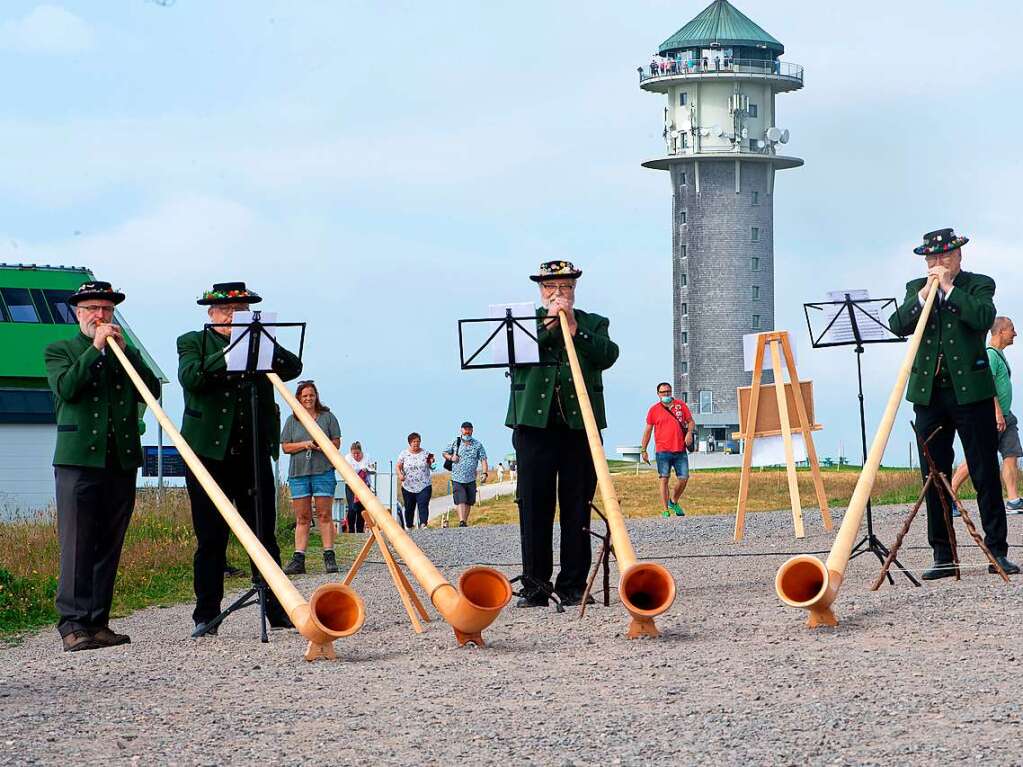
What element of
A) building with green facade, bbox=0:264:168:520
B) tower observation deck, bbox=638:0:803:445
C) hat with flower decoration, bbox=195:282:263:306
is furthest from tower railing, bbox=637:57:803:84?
hat with flower decoration, bbox=195:282:263:306

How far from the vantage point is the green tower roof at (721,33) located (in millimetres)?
74812

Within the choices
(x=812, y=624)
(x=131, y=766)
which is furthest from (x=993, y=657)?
(x=131, y=766)

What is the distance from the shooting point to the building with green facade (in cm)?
5288

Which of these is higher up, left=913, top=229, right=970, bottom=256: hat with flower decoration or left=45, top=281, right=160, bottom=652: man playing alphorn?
left=913, top=229, right=970, bottom=256: hat with flower decoration

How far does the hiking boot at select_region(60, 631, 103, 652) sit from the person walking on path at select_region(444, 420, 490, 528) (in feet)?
49.6

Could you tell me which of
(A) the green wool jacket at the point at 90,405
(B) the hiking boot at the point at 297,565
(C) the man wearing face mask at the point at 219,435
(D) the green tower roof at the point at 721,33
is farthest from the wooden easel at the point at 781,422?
(D) the green tower roof at the point at 721,33

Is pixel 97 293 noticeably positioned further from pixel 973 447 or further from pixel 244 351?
pixel 973 447

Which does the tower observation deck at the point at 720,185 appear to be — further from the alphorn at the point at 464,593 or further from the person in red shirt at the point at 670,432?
the alphorn at the point at 464,593

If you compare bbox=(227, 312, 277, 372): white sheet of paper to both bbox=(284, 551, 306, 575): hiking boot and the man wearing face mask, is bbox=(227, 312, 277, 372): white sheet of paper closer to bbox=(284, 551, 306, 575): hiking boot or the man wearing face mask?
the man wearing face mask

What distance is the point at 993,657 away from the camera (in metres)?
8.66

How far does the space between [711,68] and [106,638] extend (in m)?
65.5

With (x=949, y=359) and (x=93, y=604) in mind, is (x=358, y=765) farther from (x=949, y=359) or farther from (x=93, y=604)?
(x=949, y=359)

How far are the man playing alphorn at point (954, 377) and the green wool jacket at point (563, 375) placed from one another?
6.47 ft

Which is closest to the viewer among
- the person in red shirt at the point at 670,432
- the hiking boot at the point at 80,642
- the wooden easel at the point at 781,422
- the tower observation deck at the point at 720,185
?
the hiking boot at the point at 80,642
